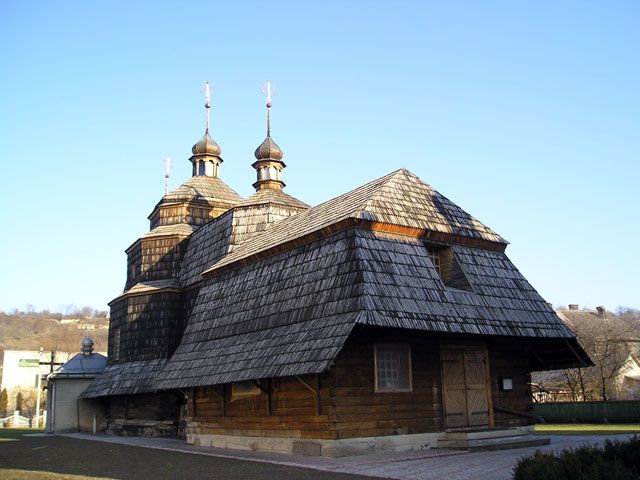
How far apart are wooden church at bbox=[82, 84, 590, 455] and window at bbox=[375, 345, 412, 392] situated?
0.03 metres

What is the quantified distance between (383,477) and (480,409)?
6.59m

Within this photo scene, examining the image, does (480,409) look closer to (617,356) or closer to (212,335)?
(212,335)

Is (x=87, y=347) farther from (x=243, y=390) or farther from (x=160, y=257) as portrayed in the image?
(x=243, y=390)

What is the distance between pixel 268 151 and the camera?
2884 cm

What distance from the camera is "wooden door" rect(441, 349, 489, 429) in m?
15.0

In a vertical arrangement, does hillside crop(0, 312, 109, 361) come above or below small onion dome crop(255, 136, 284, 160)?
below

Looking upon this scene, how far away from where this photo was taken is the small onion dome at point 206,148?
3203 cm

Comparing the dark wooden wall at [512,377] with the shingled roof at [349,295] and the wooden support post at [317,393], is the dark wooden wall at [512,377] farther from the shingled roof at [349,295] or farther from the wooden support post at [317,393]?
the wooden support post at [317,393]

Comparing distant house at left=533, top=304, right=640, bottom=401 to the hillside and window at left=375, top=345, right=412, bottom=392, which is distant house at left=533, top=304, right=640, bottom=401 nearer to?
window at left=375, top=345, right=412, bottom=392

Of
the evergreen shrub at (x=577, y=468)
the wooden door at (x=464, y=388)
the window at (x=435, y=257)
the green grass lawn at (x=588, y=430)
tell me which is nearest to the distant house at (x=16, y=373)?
the green grass lawn at (x=588, y=430)

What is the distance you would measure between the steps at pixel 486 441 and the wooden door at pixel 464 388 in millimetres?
697

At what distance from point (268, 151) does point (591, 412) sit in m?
18.5

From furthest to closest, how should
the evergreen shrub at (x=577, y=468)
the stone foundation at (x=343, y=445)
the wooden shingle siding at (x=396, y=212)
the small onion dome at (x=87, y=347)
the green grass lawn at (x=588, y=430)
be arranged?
the small onion dome at (x=87, y=347) → the green grass lawn at (x=588, y=430) → the wooden shingle siding at (x=396, y=212) → the stone foundation at (x=343, y=445) → the evergreen shrub at (x=577, y=468)

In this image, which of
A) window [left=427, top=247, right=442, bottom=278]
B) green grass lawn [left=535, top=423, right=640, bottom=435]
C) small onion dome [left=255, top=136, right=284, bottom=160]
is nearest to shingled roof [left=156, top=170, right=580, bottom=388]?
window [left=427, top=247, right=442, bottom=278]
